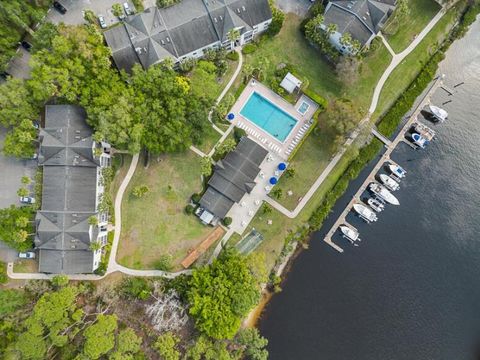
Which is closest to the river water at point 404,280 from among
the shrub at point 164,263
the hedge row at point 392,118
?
the hedge row at point 392,118

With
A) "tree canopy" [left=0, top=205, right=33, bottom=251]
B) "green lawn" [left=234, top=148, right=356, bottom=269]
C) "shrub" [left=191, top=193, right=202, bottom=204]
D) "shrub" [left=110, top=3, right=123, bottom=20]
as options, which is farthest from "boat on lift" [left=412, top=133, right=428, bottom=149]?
"tree canopy" [left=0, top=205, right=33, bottom=251]

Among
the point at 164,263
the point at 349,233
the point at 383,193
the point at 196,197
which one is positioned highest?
the point at 383,193

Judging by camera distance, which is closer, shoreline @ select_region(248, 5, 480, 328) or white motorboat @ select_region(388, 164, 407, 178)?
shoreline @ select_region(248, 5, 480, 328)

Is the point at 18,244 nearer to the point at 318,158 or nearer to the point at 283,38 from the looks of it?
the point at 318,158

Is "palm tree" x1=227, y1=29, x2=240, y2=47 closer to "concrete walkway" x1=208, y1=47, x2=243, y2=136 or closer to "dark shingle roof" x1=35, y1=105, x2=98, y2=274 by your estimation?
"concrete walkway" x1=208, y1=47, x2=243, y2=136

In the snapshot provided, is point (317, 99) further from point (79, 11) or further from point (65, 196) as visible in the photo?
point (65, 196)

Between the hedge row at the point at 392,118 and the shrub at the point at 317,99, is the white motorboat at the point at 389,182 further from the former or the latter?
the shrub at the point at 317,99

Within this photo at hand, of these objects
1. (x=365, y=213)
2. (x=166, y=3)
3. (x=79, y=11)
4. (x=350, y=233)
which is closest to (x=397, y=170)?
(x=365, y=213)

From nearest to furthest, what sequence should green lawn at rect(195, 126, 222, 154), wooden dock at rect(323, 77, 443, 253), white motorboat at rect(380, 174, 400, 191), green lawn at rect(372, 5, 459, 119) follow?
green lawn at rect(195, 126, 222, 154) < wooden dock at rect(323, 77, 443, 253) < white motorboat at rect(380, 174, 400, 191) < green lawn at rect(372, 5, 459, 119)
